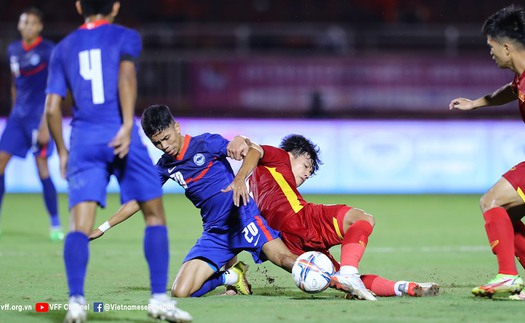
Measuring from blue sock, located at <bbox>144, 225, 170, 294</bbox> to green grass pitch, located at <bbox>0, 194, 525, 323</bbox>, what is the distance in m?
0.26

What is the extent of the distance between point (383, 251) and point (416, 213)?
4.52 metres

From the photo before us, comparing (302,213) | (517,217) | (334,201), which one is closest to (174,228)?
(334,201)

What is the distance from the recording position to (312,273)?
6.40m

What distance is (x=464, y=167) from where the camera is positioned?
706 inches

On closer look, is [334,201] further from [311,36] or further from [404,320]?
[404,320]

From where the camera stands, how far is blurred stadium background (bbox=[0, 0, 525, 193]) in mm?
17875

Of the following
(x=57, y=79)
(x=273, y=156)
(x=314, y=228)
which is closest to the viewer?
(x=57, y=79)

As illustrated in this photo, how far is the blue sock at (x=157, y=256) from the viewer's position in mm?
5418

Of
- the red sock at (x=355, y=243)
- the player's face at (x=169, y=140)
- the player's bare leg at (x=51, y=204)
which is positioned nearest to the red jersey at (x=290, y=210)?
the red sock at (x=355, y=243)

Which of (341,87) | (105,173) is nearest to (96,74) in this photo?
(105,173)

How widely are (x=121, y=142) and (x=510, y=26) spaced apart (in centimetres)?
288

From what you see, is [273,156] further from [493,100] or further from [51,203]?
[51,203]

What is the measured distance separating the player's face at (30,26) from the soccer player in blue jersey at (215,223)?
4.77 meters

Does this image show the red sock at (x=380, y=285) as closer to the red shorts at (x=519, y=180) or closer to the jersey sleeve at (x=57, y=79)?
the red shorts at (x=519, y=180)
